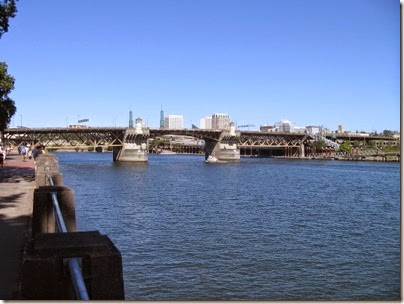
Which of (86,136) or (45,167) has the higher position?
(86,136)

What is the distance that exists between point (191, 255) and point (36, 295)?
16715 mm

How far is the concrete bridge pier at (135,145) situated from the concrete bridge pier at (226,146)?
28.0m

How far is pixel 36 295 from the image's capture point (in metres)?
4.39

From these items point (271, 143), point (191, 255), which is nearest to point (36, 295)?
point (191, 255)

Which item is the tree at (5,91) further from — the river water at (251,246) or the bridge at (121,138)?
the bridge at (121,138)

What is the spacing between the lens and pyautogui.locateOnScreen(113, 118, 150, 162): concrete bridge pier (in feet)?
450

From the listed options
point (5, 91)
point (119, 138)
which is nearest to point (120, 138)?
point (119, 138)

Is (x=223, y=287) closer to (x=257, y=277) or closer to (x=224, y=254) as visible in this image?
(x=257, y=277)

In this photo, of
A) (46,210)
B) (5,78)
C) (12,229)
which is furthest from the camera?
(5,78)

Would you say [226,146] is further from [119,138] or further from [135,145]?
[119,138]

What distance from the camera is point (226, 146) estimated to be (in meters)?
160

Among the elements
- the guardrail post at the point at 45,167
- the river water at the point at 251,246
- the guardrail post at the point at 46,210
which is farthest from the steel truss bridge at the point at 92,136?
the guardrail post at the point at 46,210

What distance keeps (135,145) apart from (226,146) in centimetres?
3389

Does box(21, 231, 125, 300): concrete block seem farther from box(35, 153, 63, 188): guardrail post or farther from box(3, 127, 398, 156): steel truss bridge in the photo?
box(3, 127, 398, 156): steel truss bridge
